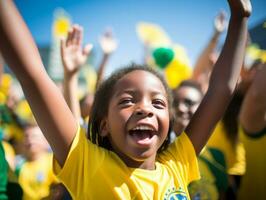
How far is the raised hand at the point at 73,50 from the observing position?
2082 millimetres

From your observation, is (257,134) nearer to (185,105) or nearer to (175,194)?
(185,105)

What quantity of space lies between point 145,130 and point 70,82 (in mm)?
905

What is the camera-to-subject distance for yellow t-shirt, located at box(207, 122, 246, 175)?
2479 mm

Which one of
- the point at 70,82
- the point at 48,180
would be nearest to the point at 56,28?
the point at 48,180

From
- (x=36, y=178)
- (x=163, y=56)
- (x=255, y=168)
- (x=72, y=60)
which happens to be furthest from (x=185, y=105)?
(x=36, y=178)

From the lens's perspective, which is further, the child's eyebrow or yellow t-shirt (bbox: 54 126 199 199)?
the child's eyebrow

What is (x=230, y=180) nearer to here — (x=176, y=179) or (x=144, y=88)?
(x=176, y=179)

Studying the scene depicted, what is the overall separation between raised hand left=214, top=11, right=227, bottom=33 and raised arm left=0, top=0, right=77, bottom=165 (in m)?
2.58

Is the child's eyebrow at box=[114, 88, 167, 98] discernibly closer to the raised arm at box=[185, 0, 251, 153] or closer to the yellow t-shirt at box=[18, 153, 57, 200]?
the raised arm at box=[185, 0, 251, 153]

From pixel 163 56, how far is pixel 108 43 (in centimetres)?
79

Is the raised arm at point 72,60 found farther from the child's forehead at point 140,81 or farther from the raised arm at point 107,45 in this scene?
the raised arm at point 107,45

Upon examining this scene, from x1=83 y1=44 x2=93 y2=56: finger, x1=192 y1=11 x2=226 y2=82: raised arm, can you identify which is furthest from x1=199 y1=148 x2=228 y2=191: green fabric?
x1=192 y1=11 x2=226 y2=82: raised arm

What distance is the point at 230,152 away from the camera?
8.57 ft

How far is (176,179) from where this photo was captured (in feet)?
4.63
